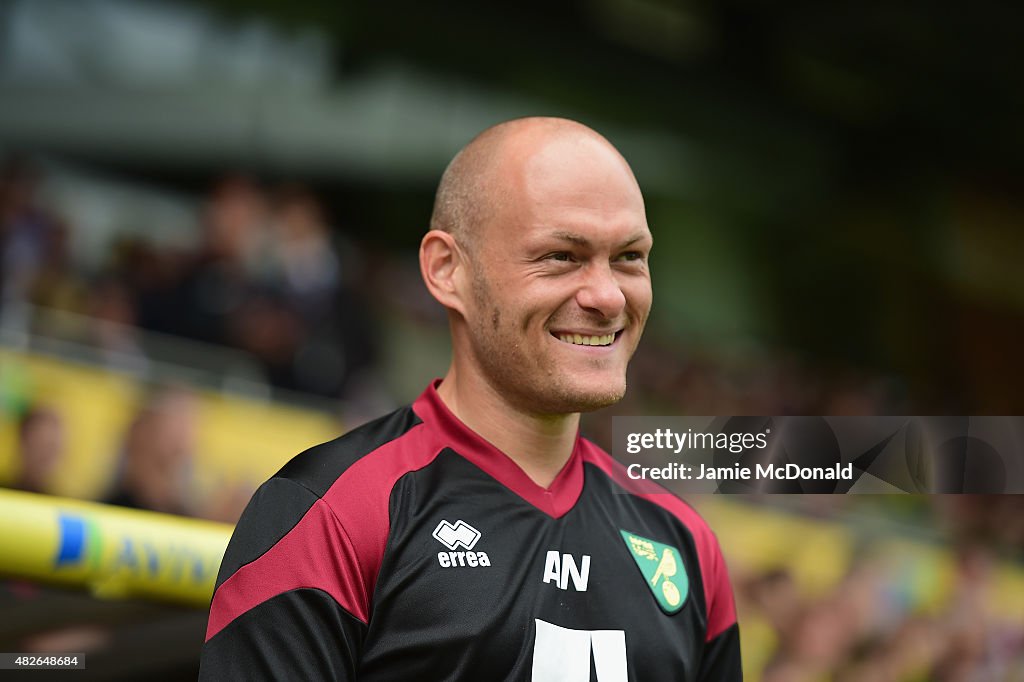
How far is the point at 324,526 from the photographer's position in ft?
5.12

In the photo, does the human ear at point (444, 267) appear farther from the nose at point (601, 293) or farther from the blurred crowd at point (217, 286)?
the blurred crowd at point (217, 286)

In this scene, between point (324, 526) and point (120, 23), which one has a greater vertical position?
point (120, 23)

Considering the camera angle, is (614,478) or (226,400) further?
(226,400)

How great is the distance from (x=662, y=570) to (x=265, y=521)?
0.65 meters

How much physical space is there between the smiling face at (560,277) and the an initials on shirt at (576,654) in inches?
13.3

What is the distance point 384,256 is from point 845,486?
6704 millimetres

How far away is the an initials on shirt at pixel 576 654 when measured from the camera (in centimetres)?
164

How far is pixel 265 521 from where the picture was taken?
1569 millimetres

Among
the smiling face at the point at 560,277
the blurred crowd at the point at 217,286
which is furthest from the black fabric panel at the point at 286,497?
the blurred crowd at the point at 217,286

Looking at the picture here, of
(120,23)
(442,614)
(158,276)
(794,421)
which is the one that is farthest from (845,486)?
(120,23)

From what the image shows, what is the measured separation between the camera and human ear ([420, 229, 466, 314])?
1.83 metres

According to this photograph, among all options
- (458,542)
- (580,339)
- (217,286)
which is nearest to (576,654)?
(458,542)

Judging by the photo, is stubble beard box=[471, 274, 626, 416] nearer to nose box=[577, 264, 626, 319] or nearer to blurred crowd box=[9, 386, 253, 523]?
nose box=[577, 264, 626, 319]

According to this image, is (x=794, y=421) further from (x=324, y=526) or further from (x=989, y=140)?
(x=989, y=140)
